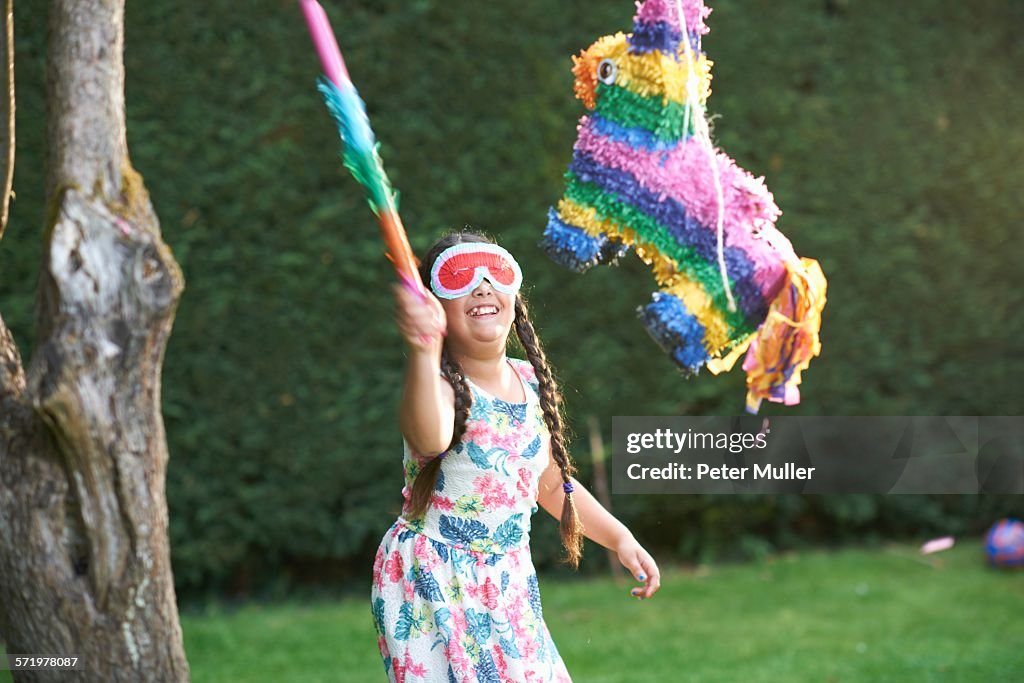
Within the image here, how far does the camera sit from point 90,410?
218 centimetres

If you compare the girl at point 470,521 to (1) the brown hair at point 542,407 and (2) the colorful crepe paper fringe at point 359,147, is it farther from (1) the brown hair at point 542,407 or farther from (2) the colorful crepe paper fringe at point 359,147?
(2) the colorful crepe paper fringe at point 359,147

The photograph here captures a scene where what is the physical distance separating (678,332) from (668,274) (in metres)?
0.13

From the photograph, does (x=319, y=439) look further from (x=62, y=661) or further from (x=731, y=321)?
A: (x=731, y=321)

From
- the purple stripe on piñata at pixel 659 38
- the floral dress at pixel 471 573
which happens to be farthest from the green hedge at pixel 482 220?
the purple stripe on piñata at pixel 659 38

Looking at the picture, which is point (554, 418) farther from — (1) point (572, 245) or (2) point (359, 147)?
(2) point (359, 147)

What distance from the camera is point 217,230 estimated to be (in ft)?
13.5

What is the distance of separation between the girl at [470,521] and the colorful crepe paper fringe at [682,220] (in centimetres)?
22

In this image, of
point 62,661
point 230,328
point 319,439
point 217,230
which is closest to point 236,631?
point 319,439

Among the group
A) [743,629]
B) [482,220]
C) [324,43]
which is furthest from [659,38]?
[743,629]

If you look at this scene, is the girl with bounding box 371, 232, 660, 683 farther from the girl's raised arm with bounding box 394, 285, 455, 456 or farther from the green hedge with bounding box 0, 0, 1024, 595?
the green hedge with bounding box 0, 0, 1024, 595

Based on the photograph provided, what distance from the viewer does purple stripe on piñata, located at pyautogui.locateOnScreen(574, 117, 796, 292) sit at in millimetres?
2105

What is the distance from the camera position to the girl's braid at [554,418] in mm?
2232

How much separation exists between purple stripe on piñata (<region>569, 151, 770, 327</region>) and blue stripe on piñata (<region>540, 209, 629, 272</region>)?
0.09m

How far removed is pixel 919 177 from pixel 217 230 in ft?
9.03
